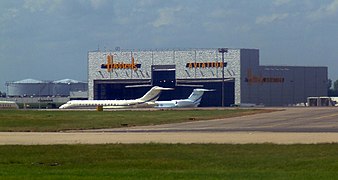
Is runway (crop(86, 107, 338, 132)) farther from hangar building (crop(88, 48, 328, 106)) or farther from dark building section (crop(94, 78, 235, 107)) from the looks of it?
dark building section (crop(94, 78, 235, 107))

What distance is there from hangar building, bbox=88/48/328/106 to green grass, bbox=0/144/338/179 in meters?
128

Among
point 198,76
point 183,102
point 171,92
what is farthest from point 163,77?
point 183,102

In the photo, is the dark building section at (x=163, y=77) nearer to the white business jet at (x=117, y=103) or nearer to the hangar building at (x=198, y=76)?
the hangar building at (x=198, y=76)

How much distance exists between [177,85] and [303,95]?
2800 cm

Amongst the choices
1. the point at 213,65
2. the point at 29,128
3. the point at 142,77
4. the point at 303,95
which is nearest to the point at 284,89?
the point at 303,95

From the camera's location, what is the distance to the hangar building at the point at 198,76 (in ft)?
555

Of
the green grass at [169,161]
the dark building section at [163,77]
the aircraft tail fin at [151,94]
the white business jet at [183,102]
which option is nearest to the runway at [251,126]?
the green grass at [169,161]

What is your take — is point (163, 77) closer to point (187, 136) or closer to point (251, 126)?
point (251, 126)

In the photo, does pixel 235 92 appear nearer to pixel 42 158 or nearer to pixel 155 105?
pixel 155 105

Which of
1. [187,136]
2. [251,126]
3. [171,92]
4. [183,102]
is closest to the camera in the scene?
[187,136]

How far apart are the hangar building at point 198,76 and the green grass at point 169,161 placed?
421 ft

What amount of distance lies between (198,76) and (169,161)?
139 metres

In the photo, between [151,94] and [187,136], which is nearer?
[187,136]

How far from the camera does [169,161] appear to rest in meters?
32.5
